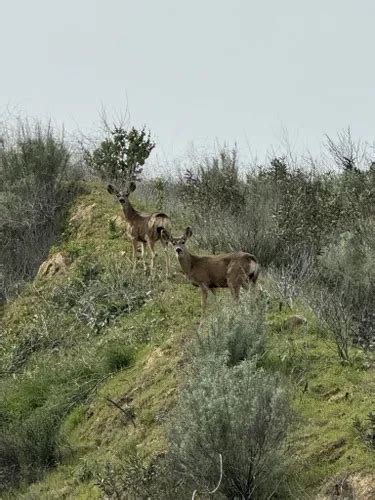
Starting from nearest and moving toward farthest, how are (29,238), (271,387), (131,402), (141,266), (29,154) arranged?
1. (271,387)
2. (131,402)
3. (141,266)
4. (29,238)
5. (29,154)

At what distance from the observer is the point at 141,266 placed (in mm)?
16141

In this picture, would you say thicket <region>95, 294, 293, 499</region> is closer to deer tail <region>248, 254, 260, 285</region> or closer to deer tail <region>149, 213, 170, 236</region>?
deer tail <region>248, 254, 260, 285</region>

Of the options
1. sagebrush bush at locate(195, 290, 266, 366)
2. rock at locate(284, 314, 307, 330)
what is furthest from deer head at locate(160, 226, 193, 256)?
sagebrush bush at locate(195, 290, 266, 366)

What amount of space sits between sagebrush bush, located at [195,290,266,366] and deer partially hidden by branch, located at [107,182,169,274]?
4813 mm

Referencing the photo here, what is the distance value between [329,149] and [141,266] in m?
7.75

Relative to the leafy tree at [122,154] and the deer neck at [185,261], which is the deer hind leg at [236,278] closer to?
the deer neck at [185,261]

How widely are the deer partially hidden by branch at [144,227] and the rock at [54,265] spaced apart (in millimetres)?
1995

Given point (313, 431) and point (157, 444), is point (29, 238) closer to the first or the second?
point (157, 444)

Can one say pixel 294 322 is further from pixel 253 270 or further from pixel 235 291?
pixel 235 291

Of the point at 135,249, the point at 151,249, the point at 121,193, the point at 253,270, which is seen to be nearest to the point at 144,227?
the point at 135,249

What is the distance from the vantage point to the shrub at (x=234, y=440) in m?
7.60

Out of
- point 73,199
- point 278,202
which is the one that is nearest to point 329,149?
point 278,202

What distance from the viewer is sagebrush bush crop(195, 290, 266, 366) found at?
9891mm

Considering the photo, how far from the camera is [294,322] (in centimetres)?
1127
